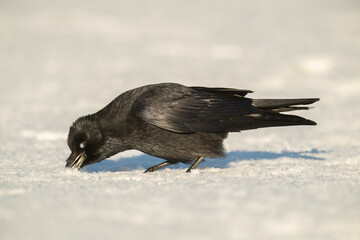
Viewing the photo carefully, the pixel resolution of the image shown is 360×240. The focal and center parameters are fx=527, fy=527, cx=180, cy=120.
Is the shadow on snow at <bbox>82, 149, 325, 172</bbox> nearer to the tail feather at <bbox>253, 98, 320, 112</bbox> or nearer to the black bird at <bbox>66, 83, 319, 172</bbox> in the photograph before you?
the black bird at <bbox>66, 83, 319, 172</bbox>

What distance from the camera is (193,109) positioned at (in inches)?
230

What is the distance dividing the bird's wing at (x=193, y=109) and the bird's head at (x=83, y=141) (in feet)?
1.75

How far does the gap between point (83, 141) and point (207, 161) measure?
1.71m

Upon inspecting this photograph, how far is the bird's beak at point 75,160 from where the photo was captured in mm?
5887

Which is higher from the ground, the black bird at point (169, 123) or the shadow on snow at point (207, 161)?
the black bird at point (169, 123)

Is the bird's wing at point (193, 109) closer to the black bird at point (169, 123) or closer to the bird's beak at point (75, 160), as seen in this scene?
the black bird at point (169, 123)

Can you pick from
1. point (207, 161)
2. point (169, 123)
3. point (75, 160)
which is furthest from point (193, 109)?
point (75, 160)

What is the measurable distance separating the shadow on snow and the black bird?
0.47m

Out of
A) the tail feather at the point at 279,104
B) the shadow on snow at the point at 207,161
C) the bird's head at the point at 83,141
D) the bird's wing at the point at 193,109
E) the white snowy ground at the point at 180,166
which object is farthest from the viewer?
the shadow on snow at the point at 207,161

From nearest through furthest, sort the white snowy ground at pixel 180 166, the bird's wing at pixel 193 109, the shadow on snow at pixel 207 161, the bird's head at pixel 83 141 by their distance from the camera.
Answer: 1. the white snowy ground at pixel 180 166
2. the bird's wing at pixel 193 109
3. the bird's head at pixel 83 141
4. the shadow on snow at pixel 207 161

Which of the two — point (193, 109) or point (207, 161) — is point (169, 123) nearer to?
point (193, 109)

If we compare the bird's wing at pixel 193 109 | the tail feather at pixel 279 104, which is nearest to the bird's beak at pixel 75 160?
the bird's wing at pixel 193 109

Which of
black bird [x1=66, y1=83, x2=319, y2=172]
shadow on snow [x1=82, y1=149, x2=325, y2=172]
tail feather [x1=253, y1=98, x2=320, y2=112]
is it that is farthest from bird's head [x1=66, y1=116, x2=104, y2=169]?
tail feather [x1=253, y1=98, x2=320, y2=112]

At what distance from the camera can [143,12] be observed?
565 inches
